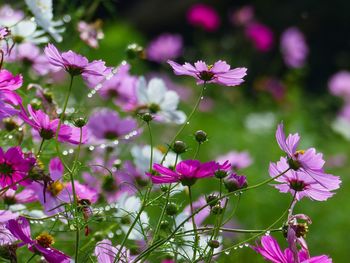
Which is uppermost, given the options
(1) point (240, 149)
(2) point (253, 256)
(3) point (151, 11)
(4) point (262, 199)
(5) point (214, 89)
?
(3) point (151, 11)

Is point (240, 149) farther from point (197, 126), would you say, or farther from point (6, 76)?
point (6, 76)

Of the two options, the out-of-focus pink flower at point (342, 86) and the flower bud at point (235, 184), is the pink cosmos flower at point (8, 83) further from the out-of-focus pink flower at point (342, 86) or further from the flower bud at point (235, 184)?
the out-of-focus pink flower at point (342, 86)

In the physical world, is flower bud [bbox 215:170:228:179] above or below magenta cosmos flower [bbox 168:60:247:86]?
below

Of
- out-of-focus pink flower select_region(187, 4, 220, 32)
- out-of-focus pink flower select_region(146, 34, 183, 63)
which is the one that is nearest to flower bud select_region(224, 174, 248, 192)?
out-of-focus pink flower select_region(146, 34, 183, 63)

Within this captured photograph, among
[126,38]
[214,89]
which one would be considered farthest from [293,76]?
[126,38]

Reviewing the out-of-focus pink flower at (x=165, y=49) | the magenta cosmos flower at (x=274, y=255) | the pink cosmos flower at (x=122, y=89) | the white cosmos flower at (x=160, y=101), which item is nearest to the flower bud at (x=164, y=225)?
the magenta cosmos flower at (x=274, y=255)

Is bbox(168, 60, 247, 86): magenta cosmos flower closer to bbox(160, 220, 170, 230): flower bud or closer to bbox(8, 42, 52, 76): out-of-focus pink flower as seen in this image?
bbox(160, 220, 170, 230): flower bud
